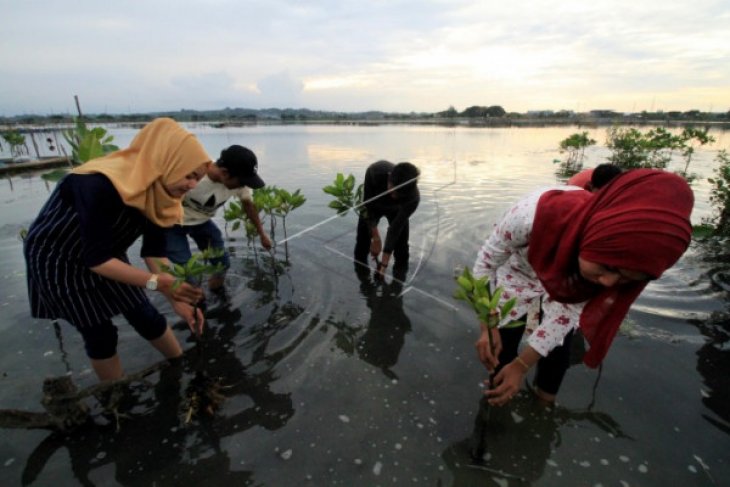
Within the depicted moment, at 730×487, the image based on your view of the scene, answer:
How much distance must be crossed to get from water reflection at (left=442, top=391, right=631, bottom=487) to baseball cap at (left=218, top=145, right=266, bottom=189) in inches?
117

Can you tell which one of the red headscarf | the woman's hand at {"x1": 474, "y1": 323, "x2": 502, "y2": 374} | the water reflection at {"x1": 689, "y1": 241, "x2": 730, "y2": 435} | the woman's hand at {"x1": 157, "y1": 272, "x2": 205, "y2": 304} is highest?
the red headscarf

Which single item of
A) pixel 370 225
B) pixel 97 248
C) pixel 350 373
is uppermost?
→ pixel 97 248

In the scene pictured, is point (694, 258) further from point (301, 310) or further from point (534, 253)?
point (301, 310)

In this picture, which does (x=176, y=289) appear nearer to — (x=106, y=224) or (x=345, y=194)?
(x=106, y=224)

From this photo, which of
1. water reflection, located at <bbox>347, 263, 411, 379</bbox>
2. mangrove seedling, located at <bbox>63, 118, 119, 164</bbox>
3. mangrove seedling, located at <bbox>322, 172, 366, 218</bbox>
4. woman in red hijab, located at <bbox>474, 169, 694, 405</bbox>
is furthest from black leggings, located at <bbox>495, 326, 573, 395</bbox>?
mangrove seedling, located at <bbox>63, 118, 119, 164</bbox>

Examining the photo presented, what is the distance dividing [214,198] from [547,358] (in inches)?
149

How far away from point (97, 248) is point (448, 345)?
3.25 metres

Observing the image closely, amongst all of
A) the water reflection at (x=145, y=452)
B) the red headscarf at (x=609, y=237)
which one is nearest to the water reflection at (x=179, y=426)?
the water reflection at (x=145, y=452)

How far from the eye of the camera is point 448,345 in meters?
3.84

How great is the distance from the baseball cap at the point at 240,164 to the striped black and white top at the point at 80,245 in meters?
1.15

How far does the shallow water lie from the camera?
8.05 feet

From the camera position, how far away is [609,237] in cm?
142

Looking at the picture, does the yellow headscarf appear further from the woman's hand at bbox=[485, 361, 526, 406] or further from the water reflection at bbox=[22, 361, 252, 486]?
the woman's hand at bbox=[485, 361, 526, 406]

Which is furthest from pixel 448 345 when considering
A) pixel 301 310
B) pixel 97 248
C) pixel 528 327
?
pixel 97 248
